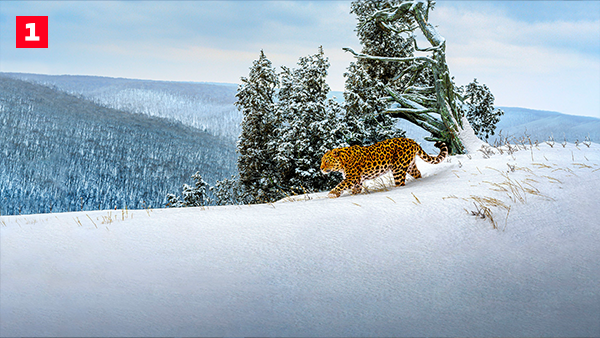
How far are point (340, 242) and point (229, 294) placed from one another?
50.5 inches

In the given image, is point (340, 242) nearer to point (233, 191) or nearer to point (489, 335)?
point (489, 335)

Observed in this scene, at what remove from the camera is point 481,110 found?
20.5 m

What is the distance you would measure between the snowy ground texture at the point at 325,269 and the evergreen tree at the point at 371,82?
12.2 m

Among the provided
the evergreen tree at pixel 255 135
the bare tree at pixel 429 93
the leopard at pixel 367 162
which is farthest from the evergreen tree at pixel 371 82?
the leopard at pixel 367 162

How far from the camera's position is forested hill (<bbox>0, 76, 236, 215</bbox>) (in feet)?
226

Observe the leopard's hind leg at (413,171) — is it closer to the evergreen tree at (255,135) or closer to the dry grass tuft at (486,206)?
the dry grass tuft at (486,206)

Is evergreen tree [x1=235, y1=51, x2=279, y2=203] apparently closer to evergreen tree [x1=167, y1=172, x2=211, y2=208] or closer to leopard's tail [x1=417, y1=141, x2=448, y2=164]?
evergreen tree [x1=167, y1=172, x2=211, y2=208]

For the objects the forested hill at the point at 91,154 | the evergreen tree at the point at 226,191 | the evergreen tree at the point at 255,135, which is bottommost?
the forested hill at the point at 91,154

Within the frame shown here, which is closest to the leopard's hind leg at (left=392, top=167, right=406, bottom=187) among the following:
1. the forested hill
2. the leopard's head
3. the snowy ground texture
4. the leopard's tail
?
the leopard's tail

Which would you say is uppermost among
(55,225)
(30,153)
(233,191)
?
(55,225)

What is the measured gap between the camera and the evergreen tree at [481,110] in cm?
2031

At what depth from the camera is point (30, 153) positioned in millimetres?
82375

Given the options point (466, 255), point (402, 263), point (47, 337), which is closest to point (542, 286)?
point (466, 255)

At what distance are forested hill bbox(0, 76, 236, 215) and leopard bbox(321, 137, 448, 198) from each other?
2021 inches
